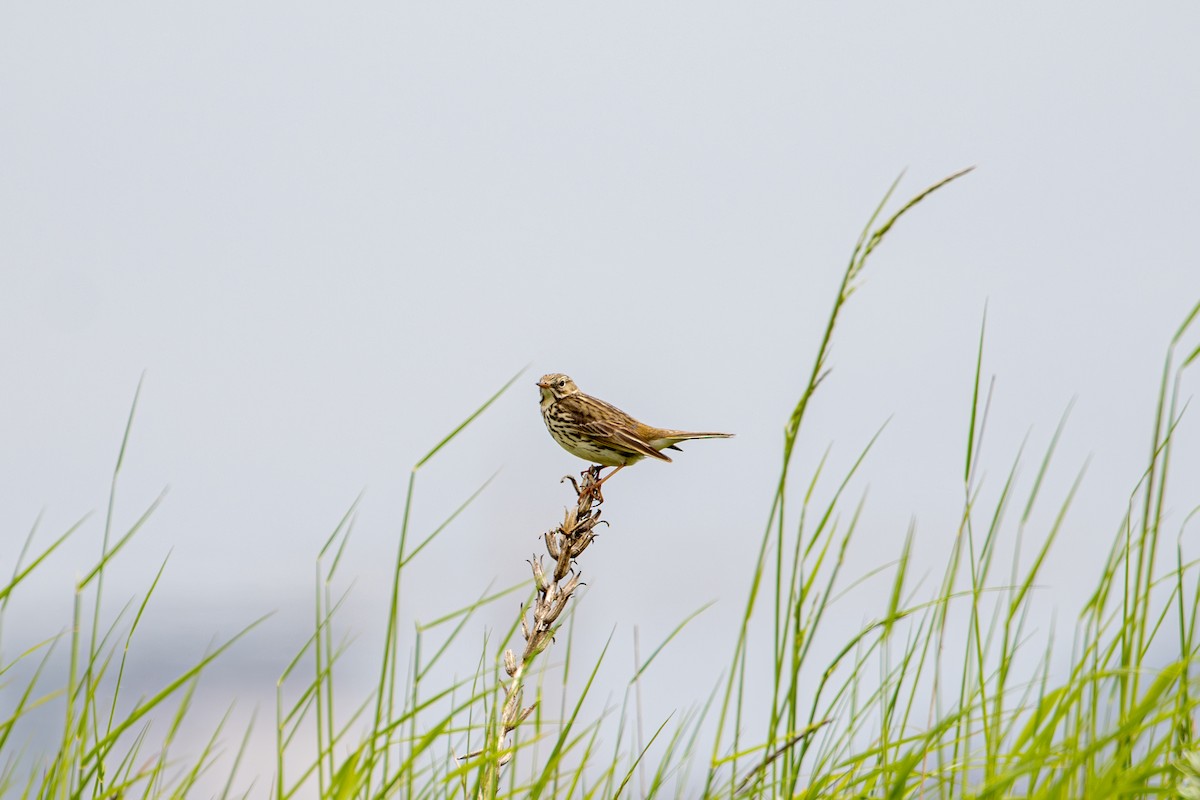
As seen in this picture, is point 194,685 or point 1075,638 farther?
point 1075,638

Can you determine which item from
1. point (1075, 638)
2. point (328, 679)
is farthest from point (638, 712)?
point (1075, 638)

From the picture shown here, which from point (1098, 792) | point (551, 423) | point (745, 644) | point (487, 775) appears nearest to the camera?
point (1098, 792)

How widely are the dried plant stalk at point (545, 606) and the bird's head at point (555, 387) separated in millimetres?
3317

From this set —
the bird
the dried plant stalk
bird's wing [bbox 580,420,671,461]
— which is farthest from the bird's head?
the dried plant stalk

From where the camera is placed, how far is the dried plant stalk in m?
3.59

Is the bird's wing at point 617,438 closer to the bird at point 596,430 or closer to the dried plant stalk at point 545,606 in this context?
the bird at point 596,430

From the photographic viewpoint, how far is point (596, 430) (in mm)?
8023

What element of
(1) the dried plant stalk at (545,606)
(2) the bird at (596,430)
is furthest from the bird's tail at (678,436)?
(1) the dried plant stalk at (545,606)

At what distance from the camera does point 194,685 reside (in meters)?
2.89

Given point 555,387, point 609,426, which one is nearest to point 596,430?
point 609,426

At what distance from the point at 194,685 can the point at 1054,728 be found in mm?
Result: 1813

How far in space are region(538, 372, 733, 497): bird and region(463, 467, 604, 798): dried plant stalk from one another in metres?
2.64

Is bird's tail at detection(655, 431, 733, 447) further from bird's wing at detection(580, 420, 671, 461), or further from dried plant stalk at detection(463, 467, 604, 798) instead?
dried plant stalk at detection(463, 467, 604, 798)

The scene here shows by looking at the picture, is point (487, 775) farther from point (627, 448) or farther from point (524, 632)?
point (627, 448)
